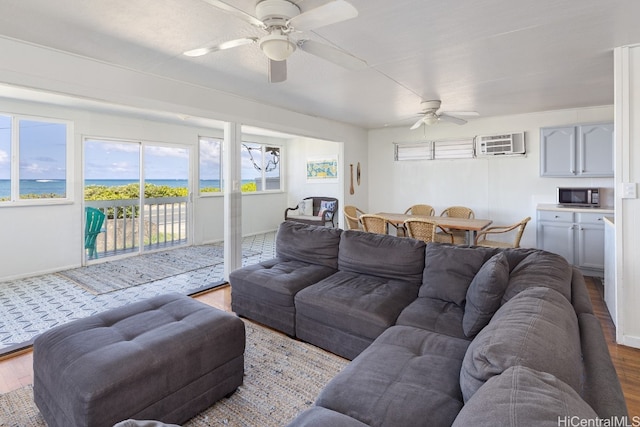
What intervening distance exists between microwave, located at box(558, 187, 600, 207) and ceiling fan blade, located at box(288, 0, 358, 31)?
4.62 m

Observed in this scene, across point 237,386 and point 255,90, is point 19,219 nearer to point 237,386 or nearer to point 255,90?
point 255,90

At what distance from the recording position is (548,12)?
214 cm

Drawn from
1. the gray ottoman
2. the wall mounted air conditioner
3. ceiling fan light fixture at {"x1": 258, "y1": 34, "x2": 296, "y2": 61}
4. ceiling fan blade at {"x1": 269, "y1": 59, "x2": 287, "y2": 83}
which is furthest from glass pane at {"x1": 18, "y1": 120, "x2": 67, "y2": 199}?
the wall mounted air conditioner

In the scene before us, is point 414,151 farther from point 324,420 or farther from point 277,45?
point 324,420

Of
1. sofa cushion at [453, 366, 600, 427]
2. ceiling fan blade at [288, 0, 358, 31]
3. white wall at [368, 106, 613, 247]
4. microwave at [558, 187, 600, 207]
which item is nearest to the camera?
sofa cushion at [453, 366, 600, 427]

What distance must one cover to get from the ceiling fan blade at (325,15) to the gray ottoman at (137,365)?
1809 mm

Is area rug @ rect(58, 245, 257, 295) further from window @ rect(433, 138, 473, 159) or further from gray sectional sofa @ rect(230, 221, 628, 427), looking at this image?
window @ rect(433, 138, 473, 159)

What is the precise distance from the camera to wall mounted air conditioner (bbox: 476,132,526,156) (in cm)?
529

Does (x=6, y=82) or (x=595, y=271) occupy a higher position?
(x=6, y=82)

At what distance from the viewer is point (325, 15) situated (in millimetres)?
1721

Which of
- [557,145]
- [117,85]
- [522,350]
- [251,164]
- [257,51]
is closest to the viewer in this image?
[522,350]

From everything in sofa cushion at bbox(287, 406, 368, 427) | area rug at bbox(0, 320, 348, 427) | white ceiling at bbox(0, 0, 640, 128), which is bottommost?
area rug at bbox(0, 320, 348, 427)

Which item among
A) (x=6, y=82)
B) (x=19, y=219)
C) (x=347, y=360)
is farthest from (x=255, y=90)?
(x=19, y=219)

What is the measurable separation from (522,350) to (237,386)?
170 cm
